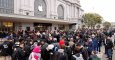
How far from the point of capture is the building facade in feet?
107

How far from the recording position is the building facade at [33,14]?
3264cm

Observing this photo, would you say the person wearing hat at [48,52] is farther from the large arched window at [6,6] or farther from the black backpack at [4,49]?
the large arched window at [6,6]

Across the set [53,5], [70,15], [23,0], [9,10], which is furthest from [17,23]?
[70,15]

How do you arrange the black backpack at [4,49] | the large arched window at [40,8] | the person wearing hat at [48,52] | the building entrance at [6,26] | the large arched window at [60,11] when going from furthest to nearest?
the large arched window at [60,11], the large arched window at [40,8], the building entrance at [6,26], the black backpack at [4,49], the person wearing hat at [48,52]

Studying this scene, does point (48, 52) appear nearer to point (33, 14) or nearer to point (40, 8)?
point (33, 14)

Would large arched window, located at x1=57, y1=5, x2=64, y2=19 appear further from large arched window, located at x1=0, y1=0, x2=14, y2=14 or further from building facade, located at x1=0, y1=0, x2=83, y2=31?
large arched window, located at x1=0, y1=0, x2=14, y2=14

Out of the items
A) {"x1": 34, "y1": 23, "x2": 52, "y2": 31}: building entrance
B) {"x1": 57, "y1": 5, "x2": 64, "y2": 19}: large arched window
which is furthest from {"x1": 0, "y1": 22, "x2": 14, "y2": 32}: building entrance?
{"x1": 57, "y1": 5, "x2": 64, "y2": 19}: large arched window

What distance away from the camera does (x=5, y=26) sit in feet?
108

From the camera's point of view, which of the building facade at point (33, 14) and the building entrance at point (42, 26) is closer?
the building facade at point (33, 14)

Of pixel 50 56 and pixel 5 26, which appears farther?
pixel 5 26

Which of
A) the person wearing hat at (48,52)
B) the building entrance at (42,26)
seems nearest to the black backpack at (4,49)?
the person wearing hat at (48,52)

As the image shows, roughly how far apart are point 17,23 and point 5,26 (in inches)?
148

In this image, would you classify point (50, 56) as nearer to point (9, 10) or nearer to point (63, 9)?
point (9, 10)

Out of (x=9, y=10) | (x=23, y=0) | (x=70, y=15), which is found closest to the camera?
(x=9, y=10)
